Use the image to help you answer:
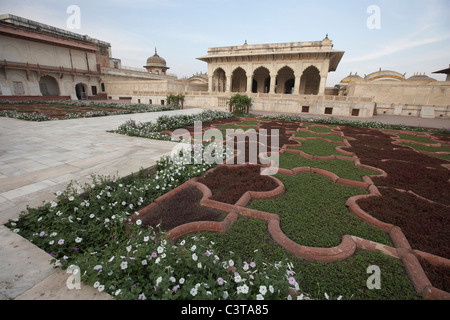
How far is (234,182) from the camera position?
3.22m

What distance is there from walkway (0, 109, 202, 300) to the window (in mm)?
23138

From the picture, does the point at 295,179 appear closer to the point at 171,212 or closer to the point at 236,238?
the point at 236,238

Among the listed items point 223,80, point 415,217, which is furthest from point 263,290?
point 223,80

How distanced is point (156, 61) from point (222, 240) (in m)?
45.5

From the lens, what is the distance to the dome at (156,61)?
134 feet

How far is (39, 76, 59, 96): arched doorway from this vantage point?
25969 millimetres

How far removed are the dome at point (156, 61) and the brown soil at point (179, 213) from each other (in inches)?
1729

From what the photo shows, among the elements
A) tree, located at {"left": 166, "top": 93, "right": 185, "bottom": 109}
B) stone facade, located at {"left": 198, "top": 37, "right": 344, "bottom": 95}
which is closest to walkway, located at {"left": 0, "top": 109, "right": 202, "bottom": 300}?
tree, located at {"left": 166, "top": 93, "right": 185, "bottom": 109}

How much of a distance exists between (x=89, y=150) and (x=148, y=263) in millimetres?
3945

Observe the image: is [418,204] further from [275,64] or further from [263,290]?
[275,64]

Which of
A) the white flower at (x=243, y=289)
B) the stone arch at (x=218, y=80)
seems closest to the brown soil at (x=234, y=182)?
the white flower at (x=243, y=289)

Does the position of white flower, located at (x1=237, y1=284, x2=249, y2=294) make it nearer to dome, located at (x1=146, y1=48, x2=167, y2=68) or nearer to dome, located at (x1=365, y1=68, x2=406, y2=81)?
dome, located at (x1=365, y1=68, x2=406, y2=81)

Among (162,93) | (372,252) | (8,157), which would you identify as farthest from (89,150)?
(162,93)

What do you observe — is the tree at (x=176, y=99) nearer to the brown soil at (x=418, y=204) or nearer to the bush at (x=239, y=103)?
the bush at (x=239, y=103)
